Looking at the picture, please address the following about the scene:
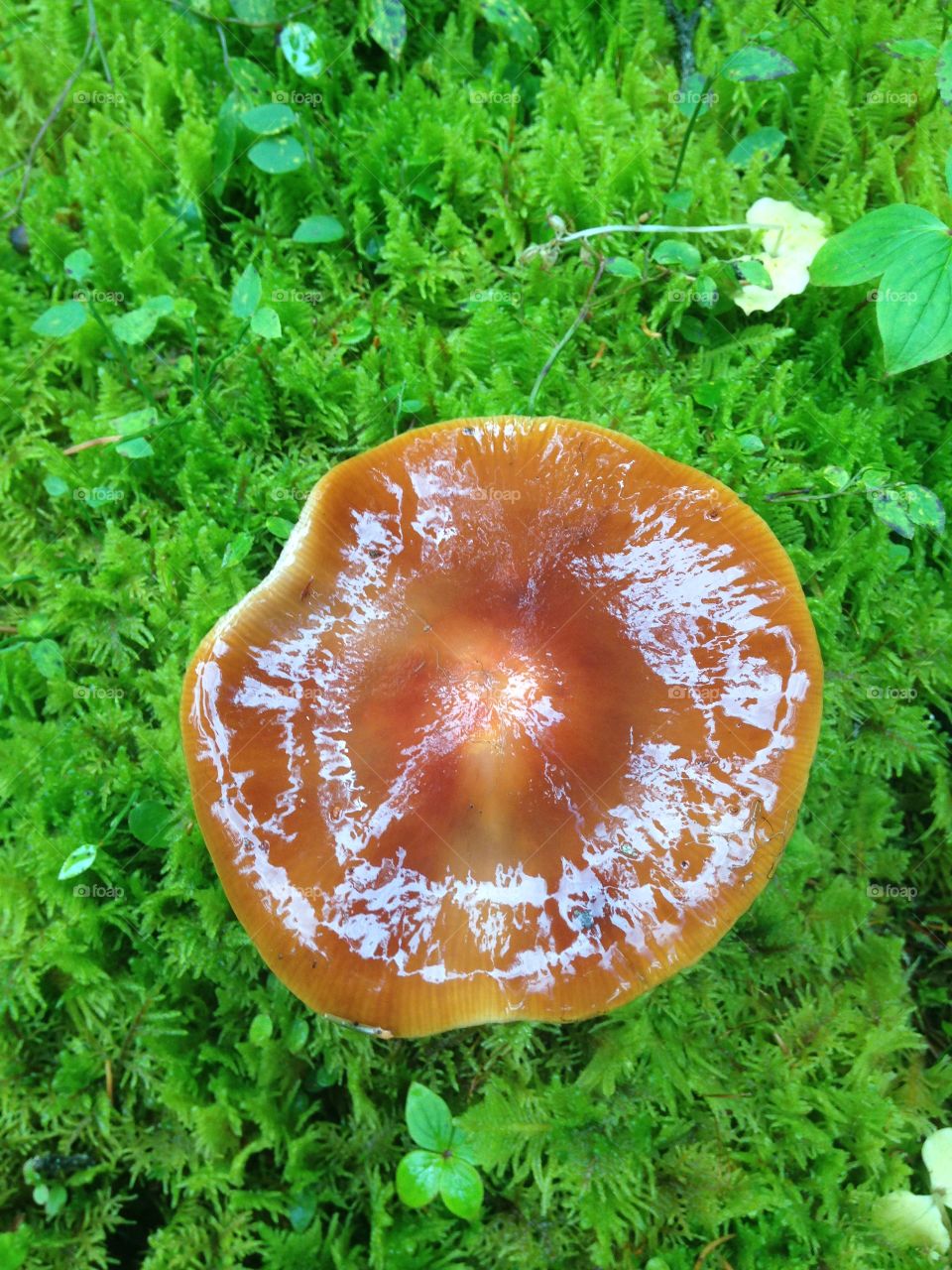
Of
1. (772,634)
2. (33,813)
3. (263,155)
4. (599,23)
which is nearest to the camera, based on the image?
(772,634)

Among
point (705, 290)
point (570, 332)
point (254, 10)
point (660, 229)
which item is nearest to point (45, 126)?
point (254, 10)

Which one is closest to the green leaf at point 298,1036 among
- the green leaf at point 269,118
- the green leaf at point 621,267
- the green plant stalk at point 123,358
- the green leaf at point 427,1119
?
the green leaf at point 427,1119

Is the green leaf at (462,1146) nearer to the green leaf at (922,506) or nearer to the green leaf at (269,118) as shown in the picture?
the green leaf at (922,506)

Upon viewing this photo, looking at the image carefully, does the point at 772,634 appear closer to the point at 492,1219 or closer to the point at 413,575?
the point at 413,575

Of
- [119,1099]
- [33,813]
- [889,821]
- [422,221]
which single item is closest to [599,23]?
[422,221]

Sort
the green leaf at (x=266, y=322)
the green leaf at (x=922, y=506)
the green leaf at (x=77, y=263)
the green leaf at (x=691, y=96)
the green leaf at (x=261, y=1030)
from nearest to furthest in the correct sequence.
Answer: the green leaf at (x=261, y=1030)
the green leaf at (x=922, y=506)
the green leaf at (x=266, y=322)
the green leaf at (x=77, y=263)
the green leaf at (x=691, y=96)

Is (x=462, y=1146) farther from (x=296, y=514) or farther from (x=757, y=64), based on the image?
(x=757, y=64)

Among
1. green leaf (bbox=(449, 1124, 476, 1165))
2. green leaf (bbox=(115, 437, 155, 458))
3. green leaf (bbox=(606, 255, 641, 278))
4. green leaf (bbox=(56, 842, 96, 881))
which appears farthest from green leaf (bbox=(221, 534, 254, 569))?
green leaf (bbox=(449, 1124, 476, 1165))
